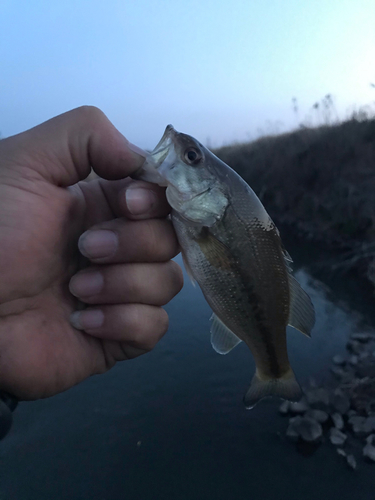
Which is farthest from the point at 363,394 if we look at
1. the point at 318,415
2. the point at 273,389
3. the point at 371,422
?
the point at 273,389

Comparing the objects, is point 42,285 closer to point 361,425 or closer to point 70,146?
point 70,146

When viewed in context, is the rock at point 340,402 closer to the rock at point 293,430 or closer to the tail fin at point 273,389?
the rock at point 293,430

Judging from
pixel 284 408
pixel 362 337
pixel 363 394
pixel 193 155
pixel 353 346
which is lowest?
pixel 362 337

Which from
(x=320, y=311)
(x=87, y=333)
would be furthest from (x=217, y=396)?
(x=87, y=333)

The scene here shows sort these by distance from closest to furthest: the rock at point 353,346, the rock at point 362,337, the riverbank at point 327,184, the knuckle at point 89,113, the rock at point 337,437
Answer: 1. the knuckle at point 89,113
2. the rock at point 337,437
3. the rock at point 353,346
4. the rock at point 362,337
5. the riverbank at point 327,184

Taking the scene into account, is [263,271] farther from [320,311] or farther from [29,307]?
[320,311]

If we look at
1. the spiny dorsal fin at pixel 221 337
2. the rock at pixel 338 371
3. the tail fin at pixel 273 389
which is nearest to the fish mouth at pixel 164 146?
the spiny dorsal fin at pixel 221 337

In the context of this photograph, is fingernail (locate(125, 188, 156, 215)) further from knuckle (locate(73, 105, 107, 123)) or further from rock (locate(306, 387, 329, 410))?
rock (locate(306, 387, 329, 410))
